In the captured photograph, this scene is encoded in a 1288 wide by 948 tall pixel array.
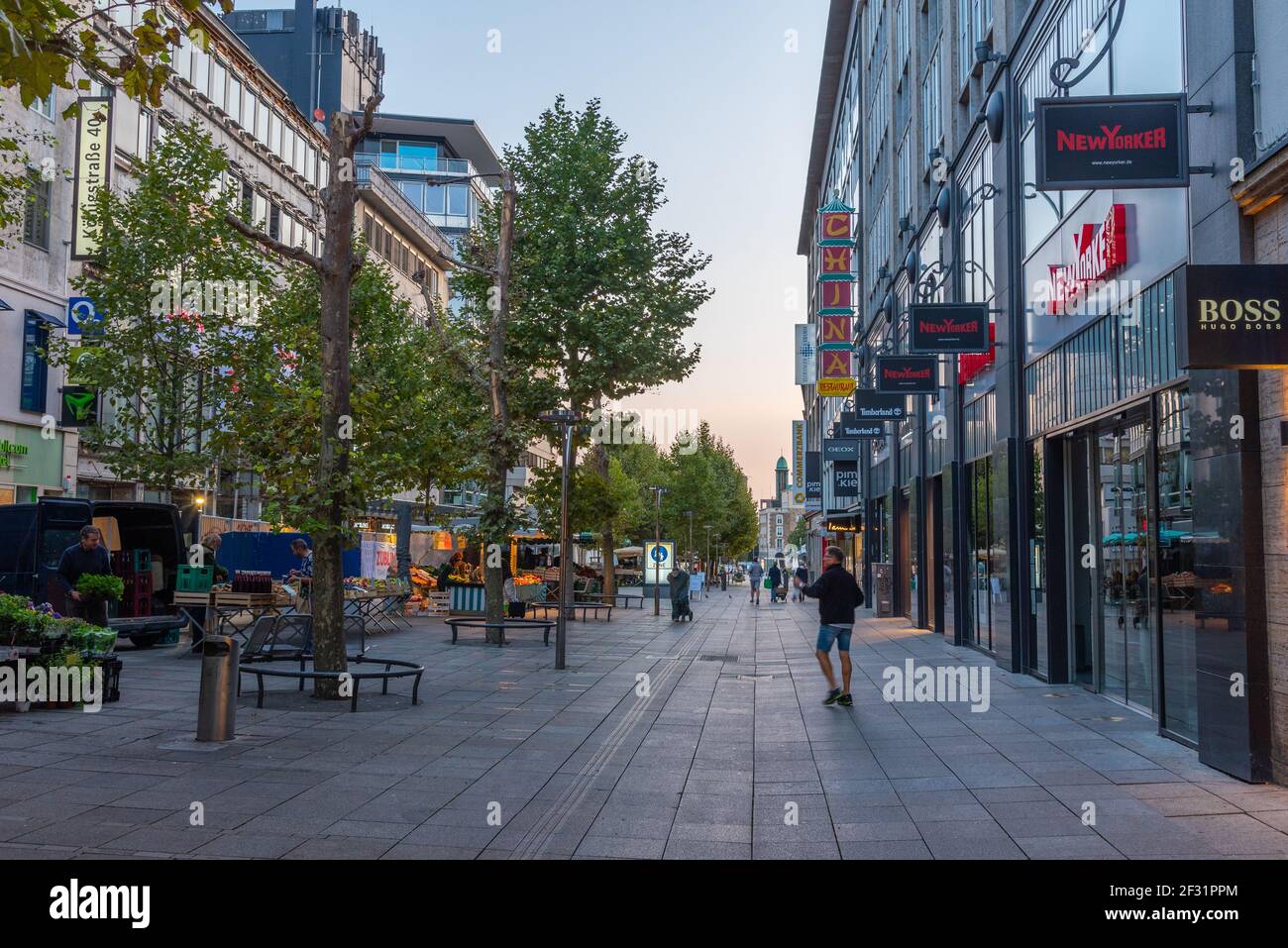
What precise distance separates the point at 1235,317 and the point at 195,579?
47.9ft

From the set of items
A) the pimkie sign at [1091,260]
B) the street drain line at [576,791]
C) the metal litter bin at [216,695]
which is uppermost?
the pimkie sign at [1091,260]

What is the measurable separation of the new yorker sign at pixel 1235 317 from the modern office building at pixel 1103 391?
7cm

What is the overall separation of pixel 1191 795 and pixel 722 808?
3.17 metres

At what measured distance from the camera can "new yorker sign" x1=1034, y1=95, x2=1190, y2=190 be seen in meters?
9.38

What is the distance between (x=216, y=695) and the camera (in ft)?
31.7

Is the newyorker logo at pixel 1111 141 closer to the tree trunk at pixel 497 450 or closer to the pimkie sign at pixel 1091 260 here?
the pimkie sign at pixel 1091 260

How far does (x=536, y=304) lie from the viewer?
106 ft

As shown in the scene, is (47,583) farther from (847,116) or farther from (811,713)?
(847,116)

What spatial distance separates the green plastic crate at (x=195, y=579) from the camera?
17516 mm

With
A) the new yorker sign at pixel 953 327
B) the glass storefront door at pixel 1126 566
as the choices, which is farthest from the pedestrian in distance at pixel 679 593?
the glass storefront door at pixel 1126 566

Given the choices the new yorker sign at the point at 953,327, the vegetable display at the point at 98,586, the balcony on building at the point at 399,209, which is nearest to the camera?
the vegetable display at the point at 98,586

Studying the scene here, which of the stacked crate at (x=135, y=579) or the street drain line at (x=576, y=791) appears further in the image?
the stacked crate at (x=135, y=579)

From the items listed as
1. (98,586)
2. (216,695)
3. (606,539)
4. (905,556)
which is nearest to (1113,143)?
(216,695)

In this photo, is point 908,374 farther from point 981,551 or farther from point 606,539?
point 606,539
